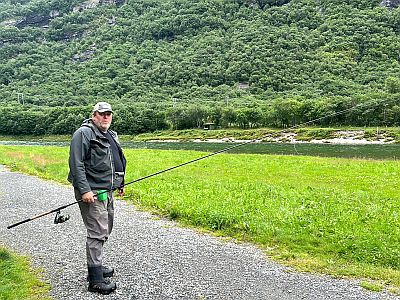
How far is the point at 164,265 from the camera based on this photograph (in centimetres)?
768

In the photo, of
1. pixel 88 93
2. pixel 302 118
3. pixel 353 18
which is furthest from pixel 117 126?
pixel 353 18

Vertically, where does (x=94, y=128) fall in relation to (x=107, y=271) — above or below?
above

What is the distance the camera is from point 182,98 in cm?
17138

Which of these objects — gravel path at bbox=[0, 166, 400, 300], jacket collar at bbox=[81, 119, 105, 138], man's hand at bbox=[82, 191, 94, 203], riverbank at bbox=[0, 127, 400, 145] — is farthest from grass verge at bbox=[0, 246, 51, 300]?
riverbank at bbox=[0, 127, 400, 145]

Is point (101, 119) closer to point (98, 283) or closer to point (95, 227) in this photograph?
point (95, 227)

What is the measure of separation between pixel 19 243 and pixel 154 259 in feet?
11.1

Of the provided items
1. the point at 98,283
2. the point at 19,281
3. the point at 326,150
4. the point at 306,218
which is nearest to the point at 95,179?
the point at 98,283

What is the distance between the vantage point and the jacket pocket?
6.41m

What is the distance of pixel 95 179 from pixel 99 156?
35cm

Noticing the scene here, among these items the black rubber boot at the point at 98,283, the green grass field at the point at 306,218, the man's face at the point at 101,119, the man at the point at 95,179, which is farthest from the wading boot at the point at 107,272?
the green grass field at the point at 306,218

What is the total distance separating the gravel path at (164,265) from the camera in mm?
6391

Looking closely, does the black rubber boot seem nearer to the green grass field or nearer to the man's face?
the man's face

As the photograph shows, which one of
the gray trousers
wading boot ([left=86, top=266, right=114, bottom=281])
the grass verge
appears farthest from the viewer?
wading boot ([left=86, top=266, right=114, bottom=281])

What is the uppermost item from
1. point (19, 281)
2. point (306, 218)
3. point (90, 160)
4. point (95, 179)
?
point (90, 160)
